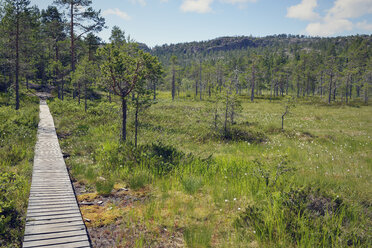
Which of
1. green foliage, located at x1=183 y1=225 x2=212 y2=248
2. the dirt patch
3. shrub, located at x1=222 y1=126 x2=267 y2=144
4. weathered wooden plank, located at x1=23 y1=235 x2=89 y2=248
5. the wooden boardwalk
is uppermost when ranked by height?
shrub, located at x1=222 y1=126 x2=267 y2=144

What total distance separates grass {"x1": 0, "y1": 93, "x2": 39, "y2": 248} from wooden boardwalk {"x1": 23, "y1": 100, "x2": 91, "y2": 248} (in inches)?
9.1

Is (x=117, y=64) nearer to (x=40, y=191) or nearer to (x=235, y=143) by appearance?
(x=40, y=191)

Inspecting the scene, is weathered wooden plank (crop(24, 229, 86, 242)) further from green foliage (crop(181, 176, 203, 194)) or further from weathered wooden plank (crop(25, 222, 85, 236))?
green foliage (crop(181, 176, 203, 194))

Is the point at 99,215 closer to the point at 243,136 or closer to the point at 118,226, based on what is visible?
the point at 118,226

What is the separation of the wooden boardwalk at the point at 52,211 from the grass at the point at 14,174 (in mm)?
231

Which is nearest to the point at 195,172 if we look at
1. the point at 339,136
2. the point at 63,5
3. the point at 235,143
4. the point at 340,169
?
the point at 340,169

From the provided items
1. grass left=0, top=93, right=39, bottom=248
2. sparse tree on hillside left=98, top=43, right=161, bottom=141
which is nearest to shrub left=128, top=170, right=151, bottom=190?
grass left=0, top=93, right=39, bottom=248

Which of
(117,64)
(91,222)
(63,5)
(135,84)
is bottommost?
(91,222)

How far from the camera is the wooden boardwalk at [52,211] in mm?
4422

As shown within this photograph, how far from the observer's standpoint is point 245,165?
9.16 m

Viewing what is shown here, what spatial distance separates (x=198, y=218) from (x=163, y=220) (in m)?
0.91

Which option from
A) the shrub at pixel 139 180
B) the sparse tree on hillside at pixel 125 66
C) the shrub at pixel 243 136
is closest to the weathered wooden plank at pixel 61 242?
the shrub at pixel 139 180

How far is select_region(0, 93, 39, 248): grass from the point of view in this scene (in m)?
4.73

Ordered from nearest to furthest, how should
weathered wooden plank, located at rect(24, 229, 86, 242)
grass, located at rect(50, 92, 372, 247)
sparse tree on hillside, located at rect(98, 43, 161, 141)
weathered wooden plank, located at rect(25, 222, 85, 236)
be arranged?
weathered wooden plank, located at rect(24, 229, 86, 242) → weathered wooden plank, located at rect(25, 222, 85, 236) → grass, located at rect(50, 92, 372, 247) → sparse tree on hillside, located at rect(98, 43, 161, 141)
